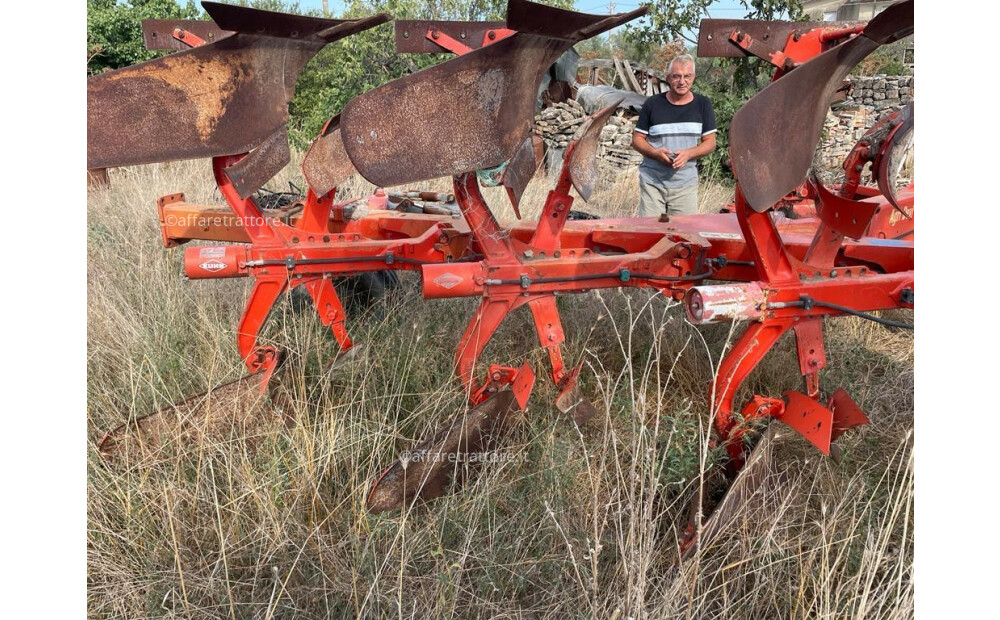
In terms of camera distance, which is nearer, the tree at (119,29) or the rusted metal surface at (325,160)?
the rusted metal surface at (325,160)

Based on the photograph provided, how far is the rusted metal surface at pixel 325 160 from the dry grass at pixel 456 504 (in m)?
0.74

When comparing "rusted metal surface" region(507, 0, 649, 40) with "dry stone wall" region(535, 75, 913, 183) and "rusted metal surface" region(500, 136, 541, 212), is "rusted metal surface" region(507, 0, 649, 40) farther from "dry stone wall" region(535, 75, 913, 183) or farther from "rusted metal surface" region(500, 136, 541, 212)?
"dry stone wall" region(535, 75, 913, 183)

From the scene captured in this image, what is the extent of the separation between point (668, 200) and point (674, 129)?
1.73 ft

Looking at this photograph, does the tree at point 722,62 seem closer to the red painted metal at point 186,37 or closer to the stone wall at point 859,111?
the stone wall at point 859,111

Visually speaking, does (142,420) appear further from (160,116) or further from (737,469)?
(737,469)

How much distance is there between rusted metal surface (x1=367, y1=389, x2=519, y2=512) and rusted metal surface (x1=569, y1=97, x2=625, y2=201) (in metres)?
0.96

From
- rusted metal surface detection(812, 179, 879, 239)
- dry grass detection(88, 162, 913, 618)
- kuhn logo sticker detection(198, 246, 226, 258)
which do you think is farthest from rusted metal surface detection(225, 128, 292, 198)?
rusted metal surface detection(812, 179, 879, 239)

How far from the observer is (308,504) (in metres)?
2.52

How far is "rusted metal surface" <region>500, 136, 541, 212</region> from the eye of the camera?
9.82 ft

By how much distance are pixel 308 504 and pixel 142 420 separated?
2.62 feet

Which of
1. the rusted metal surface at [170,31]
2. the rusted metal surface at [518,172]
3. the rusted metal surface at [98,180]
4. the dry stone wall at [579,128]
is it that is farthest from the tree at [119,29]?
the rusted metal surface at [518,172]

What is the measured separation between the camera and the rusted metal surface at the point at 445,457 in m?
2.49

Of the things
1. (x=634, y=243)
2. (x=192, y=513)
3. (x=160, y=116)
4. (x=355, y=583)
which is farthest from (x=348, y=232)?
(x=355, y=583)

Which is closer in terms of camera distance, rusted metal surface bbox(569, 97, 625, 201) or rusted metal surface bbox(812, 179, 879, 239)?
rusted metal surface bbox(812, 179, 879, 239)
